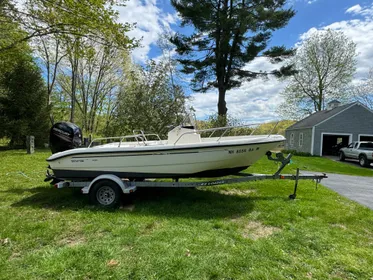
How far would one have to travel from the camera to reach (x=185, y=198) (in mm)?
4766

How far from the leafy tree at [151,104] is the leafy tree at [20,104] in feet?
15.6

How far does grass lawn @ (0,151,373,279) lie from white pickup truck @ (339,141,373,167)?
1055 centimetres

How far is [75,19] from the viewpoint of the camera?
8.66m

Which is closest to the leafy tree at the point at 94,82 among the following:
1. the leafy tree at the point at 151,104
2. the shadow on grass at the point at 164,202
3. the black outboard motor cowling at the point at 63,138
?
the leafy tree at the point at 151,104

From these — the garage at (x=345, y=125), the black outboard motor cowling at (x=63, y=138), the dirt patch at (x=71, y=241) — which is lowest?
the dirt patch at (x=71, y=241)

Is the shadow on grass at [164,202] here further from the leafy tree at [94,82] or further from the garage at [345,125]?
the leafy tree at [94,82]

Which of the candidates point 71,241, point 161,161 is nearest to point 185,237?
point 71,241

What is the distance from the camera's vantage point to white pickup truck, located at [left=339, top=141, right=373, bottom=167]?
43.1 feet

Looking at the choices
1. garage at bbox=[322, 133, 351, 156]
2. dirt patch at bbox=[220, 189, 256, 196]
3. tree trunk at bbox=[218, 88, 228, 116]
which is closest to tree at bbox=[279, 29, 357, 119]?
garage at bbox=[322, 133, 351, 156]

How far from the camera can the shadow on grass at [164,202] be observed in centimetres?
399

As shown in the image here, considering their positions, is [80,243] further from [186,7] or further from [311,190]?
[186,7]

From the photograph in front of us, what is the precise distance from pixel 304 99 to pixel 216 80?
1546cm

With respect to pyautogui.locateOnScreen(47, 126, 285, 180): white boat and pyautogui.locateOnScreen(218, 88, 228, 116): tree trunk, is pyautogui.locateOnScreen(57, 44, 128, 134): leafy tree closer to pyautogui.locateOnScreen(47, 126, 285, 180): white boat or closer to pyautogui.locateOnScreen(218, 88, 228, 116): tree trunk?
pyautogui.locateOnScreen(218, 88, 228, 116): tree trunk

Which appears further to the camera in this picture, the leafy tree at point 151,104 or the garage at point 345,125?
the garage at point 345,125
